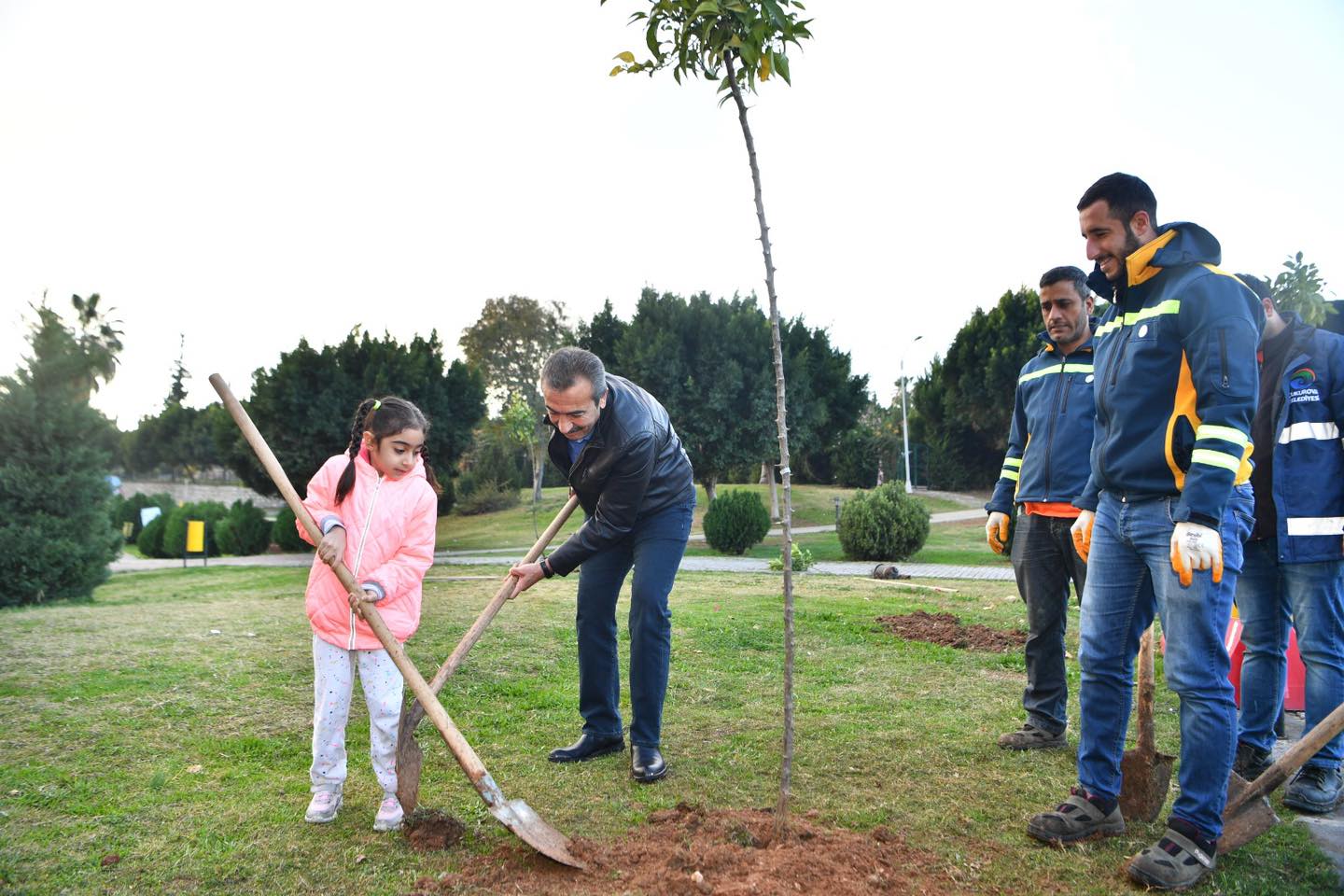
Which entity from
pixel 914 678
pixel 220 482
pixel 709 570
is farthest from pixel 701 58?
pixel 220 482

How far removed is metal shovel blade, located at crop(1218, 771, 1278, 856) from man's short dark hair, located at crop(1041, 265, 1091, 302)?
2.35m

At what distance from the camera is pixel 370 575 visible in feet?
11.6

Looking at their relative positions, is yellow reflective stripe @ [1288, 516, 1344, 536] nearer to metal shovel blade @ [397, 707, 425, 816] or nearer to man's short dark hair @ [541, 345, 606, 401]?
man's short dark hair @ [541, 345, 606, 401]

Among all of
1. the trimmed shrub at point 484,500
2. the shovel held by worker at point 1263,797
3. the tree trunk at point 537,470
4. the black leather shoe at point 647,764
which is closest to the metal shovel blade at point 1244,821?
the shovel held by worker at point 1263,797

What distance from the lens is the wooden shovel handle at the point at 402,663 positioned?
10.6 ft

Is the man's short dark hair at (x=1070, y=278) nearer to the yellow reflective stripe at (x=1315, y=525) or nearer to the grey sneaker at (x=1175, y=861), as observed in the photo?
the yellow reflective stripe at (x=1315, y=525)

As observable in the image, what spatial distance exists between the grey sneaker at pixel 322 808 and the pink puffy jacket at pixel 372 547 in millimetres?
583

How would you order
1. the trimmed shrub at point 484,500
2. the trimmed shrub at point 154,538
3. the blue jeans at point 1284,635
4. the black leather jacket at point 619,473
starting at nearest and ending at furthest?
→ the blue jeans at point 1284,635 → the black leather jacket at point 619,473 → the trimmed shrub at point 154,538 → the trimmed shrub at point 484,500

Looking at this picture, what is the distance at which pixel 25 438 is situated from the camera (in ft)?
41.4

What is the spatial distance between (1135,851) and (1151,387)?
5.38ft

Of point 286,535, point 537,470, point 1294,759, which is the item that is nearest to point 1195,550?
point 1294,759

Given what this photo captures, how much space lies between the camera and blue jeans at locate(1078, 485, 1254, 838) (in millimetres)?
2865

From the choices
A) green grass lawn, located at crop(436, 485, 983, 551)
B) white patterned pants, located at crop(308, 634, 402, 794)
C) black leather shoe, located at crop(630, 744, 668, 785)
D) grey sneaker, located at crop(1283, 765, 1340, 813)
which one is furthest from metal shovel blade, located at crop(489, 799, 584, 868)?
green grass lawn, located at crop(436, 485, 983, 551)

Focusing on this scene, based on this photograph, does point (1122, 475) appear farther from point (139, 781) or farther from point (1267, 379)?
point (139, 781)
